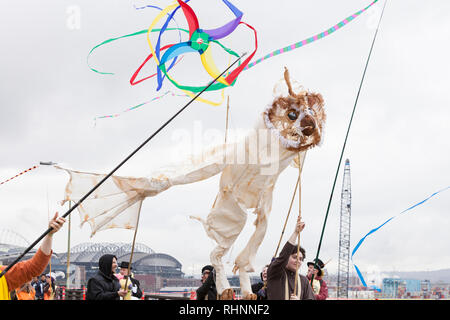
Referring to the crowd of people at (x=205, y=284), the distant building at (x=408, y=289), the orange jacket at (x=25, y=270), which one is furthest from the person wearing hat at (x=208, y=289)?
the distant building at (x=408, y=289)

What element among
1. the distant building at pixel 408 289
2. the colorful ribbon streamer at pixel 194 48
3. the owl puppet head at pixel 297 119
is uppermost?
the colorful ribbon streamer at pixel 194 48

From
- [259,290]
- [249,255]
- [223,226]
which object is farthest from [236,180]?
[259,290]

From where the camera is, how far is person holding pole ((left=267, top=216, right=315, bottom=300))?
16.4 feet

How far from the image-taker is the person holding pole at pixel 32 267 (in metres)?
3.78

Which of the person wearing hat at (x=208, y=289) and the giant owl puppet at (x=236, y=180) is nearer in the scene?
the giant owl puppet at (x=236, y=180)

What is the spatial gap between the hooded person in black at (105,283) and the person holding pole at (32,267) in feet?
4.89

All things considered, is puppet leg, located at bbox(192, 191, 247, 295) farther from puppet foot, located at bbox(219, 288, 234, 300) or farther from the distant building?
the distant building

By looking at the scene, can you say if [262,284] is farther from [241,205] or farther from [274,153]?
[274,153]

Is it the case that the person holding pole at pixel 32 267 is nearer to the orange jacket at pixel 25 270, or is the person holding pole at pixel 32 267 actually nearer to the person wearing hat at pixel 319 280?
the orange jacket at pixel 25 270

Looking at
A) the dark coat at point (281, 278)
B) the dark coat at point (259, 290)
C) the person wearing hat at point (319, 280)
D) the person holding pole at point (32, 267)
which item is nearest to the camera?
the person holding pole at point (32, 267)

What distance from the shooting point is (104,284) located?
5562 mm

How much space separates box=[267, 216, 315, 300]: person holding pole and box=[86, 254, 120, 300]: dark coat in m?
1.61

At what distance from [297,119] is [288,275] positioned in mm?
1663
